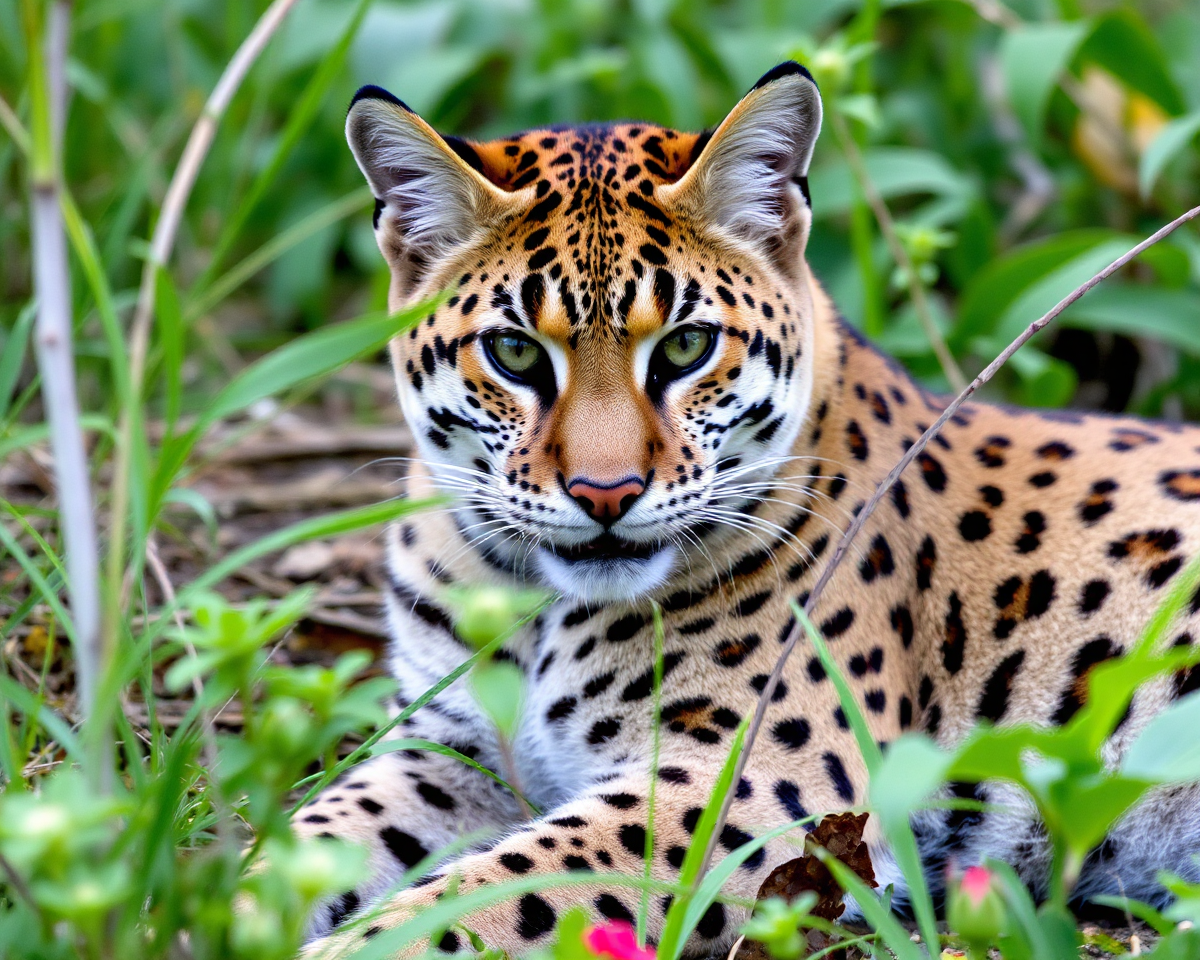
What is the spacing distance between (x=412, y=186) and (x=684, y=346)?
0.85 meters

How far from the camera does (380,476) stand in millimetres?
6211

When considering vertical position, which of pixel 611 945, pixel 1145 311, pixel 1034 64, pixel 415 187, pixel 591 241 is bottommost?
pixel 611 945

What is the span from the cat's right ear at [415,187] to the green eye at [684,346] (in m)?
0.53

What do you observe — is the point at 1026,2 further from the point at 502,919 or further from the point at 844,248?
the point at 502,919

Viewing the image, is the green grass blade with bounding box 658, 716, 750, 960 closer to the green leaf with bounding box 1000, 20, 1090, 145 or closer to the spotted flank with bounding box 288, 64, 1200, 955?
the spotted flank with bounding box 288, 64, 1200, 955

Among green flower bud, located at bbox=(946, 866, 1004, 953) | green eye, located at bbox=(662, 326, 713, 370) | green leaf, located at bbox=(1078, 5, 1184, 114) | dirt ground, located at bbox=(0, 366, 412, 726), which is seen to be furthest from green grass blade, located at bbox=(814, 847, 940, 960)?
green leaf, located at bbox=(1078, 5, 1184, 114)

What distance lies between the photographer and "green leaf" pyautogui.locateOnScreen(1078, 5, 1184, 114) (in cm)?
630

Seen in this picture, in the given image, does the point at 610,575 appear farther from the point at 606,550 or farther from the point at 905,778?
the point at 905,778

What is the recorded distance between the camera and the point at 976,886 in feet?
6.43

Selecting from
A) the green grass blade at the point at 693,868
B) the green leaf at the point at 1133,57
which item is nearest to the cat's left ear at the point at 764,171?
the green grass blade at the point at 693,868

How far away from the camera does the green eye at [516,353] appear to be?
3.40 meters

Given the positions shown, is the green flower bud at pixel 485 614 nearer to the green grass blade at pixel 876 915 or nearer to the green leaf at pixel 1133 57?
the green grass blade at pixel 876 915

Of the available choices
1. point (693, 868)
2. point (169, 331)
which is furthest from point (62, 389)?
point (693, 868)

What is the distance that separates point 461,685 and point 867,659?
3.59 ft
